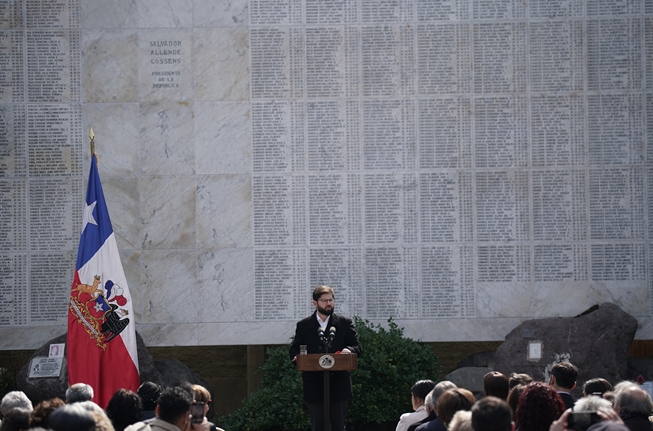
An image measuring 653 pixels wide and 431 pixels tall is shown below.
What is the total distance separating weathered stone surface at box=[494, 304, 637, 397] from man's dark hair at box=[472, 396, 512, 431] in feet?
19.1

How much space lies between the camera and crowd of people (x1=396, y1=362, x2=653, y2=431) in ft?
14.2

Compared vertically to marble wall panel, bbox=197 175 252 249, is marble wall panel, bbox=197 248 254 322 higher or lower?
lower

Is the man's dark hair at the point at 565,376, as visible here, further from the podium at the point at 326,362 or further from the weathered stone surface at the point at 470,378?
the weathered stone surface at the point at 470,378

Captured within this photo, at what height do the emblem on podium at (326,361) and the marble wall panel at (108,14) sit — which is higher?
the marble wall panel at (108,14)

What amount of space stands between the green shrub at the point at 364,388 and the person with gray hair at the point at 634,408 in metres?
4.34

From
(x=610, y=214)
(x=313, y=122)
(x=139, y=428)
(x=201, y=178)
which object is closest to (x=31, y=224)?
(x=201, y=178)

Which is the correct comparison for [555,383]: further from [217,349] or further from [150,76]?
[150,76]

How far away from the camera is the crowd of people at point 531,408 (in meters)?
4.32

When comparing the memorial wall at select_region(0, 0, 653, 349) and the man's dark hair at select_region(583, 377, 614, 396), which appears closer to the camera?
the man's dark hair at select_region(583, 377, 614, 396)

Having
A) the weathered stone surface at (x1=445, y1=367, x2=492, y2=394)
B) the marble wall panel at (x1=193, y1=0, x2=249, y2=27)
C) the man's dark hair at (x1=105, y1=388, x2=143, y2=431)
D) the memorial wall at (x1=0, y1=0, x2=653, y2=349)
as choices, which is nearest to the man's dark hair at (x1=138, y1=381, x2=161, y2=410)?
the man's dark hair at (x1=105, y1=388, x2=143, y2=431)

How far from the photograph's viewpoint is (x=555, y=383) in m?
6.64

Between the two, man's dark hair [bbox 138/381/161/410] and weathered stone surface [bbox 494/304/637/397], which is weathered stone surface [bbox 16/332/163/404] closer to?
man's dark hair [bbox 138/381/161/410]

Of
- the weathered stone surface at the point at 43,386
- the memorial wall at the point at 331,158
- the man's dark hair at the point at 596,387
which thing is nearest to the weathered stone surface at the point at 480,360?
the memorial wall at the point at 331,158

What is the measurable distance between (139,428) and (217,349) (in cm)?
655
